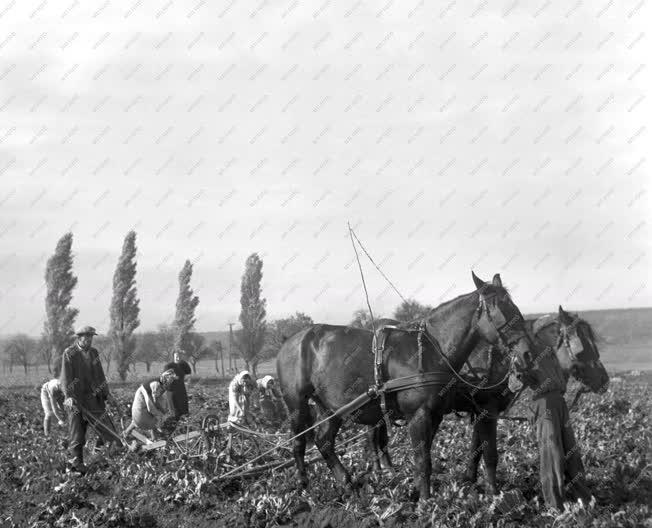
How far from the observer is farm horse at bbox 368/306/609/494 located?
798cm

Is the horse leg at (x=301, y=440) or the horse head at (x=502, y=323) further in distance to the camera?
the horse leg at (x=301, y=440)

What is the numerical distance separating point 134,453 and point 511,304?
19.1 ft

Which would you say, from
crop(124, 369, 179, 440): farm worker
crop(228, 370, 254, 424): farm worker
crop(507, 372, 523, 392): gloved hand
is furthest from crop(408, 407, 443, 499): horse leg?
crop(124, 369, 179, 440): farm worker

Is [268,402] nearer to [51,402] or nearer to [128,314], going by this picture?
[51,402]

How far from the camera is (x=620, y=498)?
7793 mm

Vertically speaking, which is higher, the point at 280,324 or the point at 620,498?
the point at 280,324

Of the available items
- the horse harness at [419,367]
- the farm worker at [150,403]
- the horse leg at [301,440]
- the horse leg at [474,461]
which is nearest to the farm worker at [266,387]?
the farm worker at [150,403]

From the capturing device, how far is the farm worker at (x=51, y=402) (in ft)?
50.3

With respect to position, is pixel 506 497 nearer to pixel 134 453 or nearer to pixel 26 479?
pixel 134 453

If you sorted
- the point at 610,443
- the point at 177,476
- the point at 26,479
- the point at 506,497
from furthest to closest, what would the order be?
the point at 610,443 → the point at 26,479 → the point at 177,476 → the point at 506,497

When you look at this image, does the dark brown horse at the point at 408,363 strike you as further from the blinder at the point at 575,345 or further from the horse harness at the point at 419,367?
the blinder at the point at 575,345

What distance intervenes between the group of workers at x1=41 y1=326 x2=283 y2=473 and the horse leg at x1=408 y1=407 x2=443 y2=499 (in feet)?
13.3

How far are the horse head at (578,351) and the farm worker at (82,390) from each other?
5895 mm

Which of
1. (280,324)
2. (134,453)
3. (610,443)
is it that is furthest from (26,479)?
(280,324)
